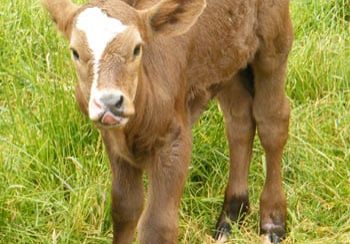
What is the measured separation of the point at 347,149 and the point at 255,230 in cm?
77

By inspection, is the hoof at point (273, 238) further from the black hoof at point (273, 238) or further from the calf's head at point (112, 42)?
the calf's head at point (112, 42)

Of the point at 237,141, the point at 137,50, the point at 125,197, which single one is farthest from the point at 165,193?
the point at 237,141

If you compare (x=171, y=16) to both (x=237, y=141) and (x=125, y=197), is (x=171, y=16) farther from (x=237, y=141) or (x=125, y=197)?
(x=237, y=141)

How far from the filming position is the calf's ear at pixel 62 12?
500 cm

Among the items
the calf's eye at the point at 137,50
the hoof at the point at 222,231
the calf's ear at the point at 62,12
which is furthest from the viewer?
the hoof at the point at 222,231

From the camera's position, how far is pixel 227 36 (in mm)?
5844

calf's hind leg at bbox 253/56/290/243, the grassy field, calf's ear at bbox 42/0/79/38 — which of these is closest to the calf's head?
calf's ear at bbox 42/0/79/38

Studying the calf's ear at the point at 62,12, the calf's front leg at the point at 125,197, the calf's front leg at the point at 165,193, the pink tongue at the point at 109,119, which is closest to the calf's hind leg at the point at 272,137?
the calf's front leg at the point at 125,197

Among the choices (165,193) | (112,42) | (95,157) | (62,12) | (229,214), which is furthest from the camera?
(229,214)

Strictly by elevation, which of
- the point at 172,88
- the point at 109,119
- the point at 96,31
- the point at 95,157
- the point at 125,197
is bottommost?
the point at 95,157

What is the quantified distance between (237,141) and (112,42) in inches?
75.5

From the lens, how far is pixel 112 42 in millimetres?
4711

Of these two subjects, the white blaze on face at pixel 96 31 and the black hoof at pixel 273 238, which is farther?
the black hoof at pixel 273 238

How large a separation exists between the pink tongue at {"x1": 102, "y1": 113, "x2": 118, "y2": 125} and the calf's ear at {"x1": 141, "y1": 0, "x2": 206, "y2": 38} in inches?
23.2
